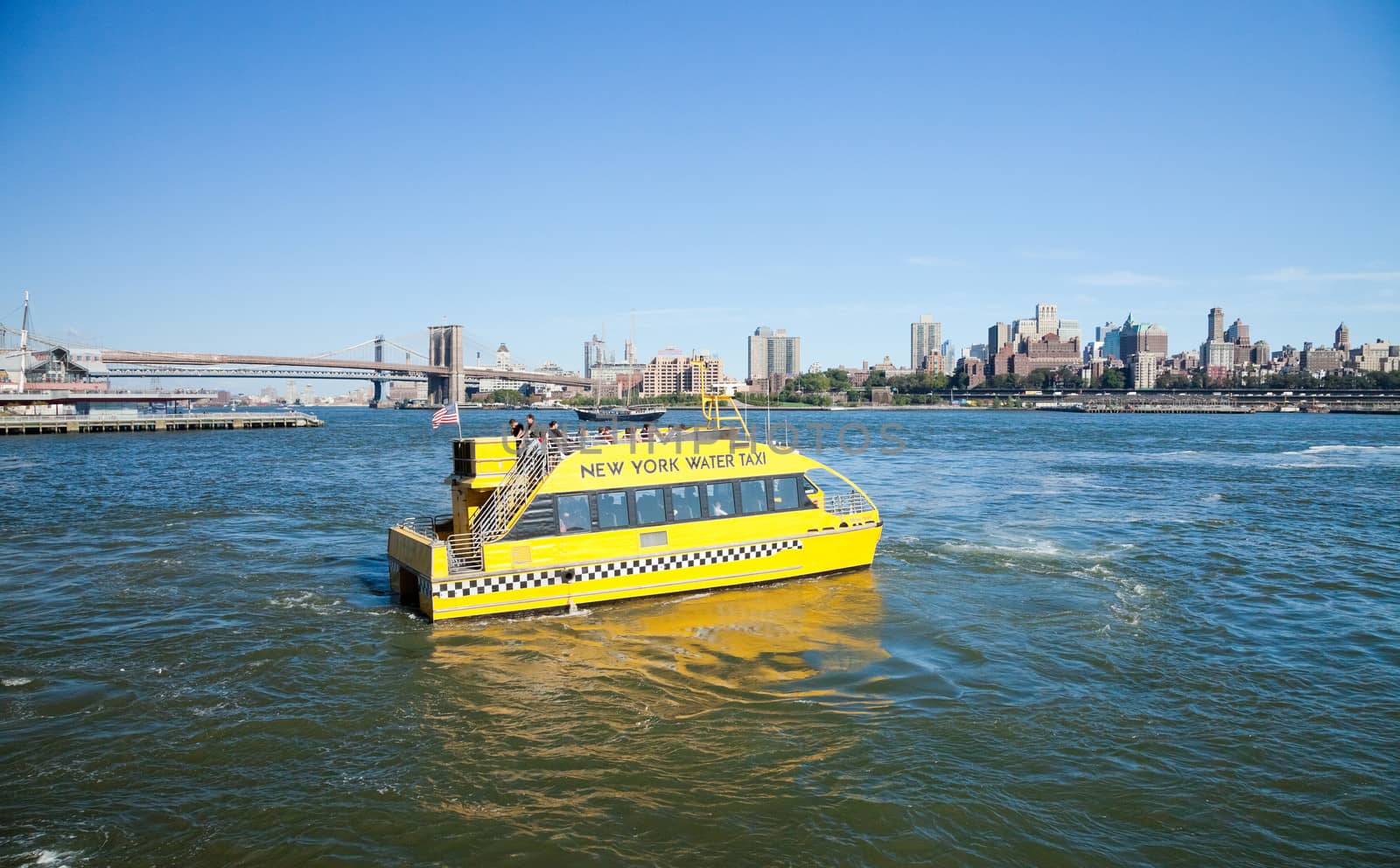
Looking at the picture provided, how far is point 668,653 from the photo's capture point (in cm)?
1292

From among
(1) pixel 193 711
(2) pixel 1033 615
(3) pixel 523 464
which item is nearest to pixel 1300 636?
(2) pixel 1033 615

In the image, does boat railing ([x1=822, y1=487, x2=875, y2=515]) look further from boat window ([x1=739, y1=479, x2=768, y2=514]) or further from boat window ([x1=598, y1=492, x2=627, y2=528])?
boat window ([x1=598, y1=492, x2=627, y2=528])

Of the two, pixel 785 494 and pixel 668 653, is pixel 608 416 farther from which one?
pixel 668 653

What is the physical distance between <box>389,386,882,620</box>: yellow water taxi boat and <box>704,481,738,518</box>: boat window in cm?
2

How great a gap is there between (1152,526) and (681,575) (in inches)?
650

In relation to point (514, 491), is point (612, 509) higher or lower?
lower

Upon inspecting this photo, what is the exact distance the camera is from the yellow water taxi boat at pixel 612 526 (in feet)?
47.1

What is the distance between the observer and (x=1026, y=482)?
3822 cm

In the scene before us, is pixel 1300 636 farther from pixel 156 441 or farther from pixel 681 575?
pixel 156 441

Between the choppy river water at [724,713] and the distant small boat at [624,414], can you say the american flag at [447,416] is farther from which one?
the distant small boat at [624,414]

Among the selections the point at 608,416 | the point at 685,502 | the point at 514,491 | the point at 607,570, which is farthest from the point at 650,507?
the point at 608,416

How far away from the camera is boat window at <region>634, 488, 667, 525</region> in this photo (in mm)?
15508

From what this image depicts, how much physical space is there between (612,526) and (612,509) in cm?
30

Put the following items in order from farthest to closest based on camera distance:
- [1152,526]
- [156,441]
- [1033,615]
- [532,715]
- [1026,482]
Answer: [156,441]
[1026,482]
[1152,526]
[1033,615]
[532,715]
